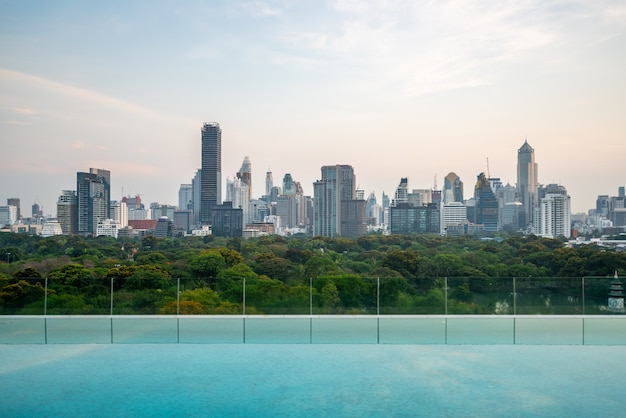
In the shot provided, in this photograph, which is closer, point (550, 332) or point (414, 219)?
point (550, 332)

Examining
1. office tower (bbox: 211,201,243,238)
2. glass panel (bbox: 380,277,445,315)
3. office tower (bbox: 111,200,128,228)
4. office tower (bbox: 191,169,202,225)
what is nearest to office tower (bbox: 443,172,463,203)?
office tower (bbox: 211,201,243,238)

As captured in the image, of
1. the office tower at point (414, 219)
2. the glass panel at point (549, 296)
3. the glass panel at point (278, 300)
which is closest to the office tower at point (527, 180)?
the office tower at point (414, 219)

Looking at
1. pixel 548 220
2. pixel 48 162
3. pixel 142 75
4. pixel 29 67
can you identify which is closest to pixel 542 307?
pixel 142 75

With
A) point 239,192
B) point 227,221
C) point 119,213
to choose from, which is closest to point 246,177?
point 239,192

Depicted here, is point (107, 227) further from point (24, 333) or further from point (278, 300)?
point (278, 300)

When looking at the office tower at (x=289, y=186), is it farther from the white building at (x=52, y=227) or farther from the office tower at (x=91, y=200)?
the white building at (x=52, y=227)

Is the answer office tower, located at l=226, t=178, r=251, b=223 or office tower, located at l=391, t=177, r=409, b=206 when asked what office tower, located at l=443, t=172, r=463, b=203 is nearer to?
office tower, located at l=391, t=177, r=409, b=206
